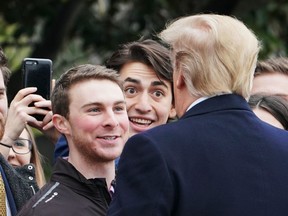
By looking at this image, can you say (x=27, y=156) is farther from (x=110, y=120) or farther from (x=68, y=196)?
(x=68, y=196)

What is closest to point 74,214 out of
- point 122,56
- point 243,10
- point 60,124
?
point 60,124

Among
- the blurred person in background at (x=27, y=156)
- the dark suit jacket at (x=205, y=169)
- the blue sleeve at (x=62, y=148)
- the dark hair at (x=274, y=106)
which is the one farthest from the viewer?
the blurred person in background at (x=27, y=156)

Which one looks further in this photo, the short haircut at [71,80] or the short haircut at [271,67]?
the short haircut at [271,67]

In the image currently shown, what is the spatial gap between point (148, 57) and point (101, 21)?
557cm

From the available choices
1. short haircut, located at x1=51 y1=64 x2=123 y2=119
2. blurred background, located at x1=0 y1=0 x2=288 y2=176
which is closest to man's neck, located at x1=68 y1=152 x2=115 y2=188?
short haircut, located at x1=51 y1=64 x2=123 y2=119

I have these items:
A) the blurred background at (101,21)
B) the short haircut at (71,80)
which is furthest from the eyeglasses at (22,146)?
the blurred background at (101,21)

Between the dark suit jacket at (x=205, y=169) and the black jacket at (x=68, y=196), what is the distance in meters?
0.61

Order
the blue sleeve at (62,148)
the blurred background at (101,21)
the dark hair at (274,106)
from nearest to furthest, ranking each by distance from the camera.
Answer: the dark hair at (274,106) < the blue sleeve at (62,148) < the blurred background at (101,21)

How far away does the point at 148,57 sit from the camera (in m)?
5.66

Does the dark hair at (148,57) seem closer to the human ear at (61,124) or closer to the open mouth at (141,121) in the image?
the open mouth at (141,121)

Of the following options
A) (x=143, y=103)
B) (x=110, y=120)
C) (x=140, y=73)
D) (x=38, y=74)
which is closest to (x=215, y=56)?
(x=110, y=120)

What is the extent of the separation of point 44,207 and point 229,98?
954mm

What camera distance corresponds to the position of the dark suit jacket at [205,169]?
12.2 ft

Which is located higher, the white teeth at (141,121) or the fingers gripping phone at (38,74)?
the fingers gripping phone at (38,74)
